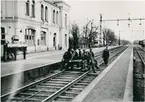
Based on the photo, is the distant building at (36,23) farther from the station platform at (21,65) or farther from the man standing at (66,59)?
the man standing at (66,59)

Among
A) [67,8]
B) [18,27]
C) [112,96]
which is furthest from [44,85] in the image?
[67,8]

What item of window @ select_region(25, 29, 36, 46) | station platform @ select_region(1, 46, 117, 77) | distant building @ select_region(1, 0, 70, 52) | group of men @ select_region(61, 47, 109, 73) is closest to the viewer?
station platform @ select_region(1, 46, 117, 77)

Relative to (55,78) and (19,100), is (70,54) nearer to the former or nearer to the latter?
(55,78)

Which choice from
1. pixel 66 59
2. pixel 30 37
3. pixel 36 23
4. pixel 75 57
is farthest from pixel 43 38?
pixel 66 59

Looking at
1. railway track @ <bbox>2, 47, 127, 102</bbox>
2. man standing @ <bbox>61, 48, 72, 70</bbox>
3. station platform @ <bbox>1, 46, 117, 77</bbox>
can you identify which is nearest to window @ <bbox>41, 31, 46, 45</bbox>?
station platform @ <bbox>1, 46, 117, 77</bbox>

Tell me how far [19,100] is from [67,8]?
41.4 metres

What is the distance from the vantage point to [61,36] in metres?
45.6

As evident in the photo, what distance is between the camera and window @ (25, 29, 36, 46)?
102 feet

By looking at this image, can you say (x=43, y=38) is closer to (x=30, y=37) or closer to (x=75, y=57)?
(x=30, y=37)

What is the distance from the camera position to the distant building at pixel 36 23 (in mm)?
28266

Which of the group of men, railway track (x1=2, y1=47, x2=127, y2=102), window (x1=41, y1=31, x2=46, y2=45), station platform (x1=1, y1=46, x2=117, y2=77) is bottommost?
railway track (x1=2, y1=47, x2=127, y2=102)

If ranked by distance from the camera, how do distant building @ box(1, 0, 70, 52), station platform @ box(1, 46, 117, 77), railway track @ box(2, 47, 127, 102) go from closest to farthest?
railway track @ box(2, 47, 127, 102), station platform @ box(1, 46, 117, 77), distant building @ box(1, 0, 70, 52)

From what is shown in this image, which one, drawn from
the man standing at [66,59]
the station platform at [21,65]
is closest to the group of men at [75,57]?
the man standing at [66,59]

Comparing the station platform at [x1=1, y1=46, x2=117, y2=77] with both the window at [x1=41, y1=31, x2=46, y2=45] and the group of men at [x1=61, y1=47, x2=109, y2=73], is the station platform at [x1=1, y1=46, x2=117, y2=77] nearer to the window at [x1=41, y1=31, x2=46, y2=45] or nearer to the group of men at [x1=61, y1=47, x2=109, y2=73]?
the group of men at [x1=61, y1=47, x2=109, y2=73]
